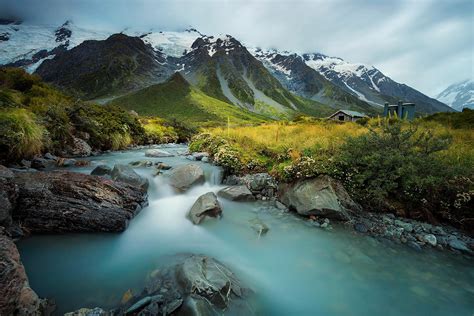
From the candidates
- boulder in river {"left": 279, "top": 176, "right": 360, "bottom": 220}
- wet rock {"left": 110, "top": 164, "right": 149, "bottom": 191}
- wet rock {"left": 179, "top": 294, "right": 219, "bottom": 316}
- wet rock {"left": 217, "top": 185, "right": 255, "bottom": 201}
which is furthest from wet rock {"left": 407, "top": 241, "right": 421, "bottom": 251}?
wet rock {"left": 110, "top": 164, "right": 149, "bottom": 191}

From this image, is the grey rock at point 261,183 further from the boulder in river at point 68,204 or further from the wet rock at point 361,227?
the boulder in river at point 68,204

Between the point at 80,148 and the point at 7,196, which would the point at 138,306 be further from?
the point at 80,148

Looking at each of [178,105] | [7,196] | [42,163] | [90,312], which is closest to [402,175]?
[90,312]

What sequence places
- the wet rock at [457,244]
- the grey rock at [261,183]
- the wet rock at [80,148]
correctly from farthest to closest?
the wet rock at [80,148]
the grey rock at [261,183]
the wet rock at [457,244]

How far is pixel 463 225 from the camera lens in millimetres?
7207

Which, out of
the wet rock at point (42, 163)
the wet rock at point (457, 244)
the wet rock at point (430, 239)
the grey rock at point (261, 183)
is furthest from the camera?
the wet rock at point (42, 163)

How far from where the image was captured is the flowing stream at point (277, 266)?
4.68 metres

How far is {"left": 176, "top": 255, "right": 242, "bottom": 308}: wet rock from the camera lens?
164 inches

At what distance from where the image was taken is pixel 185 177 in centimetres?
1025

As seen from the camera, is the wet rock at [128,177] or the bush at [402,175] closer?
the bush at [402,175]

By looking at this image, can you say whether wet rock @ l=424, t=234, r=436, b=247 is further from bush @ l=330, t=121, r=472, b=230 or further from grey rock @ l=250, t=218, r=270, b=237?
grey rock @ l=250, t=218, r=270, b=237

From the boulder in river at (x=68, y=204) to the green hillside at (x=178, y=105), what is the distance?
113m

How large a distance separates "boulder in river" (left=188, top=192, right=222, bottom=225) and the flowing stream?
0.78 feet

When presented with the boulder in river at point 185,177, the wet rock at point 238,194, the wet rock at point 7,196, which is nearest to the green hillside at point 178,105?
the boulder in river at point 185,177
